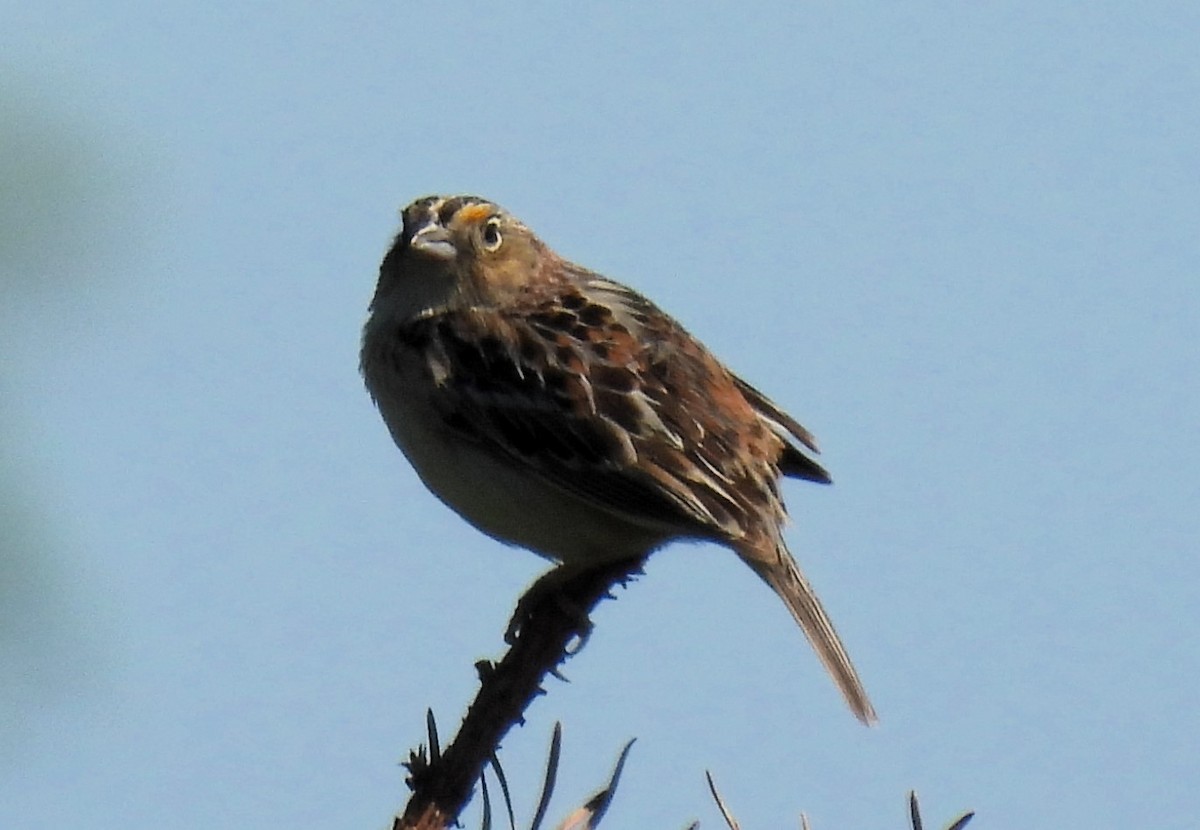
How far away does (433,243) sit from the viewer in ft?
19.8

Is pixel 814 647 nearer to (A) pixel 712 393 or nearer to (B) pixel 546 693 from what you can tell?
(A) pixel 712 393

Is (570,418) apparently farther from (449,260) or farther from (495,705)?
(495,705)

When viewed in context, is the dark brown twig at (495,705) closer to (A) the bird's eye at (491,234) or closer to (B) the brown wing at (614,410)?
(B) the brown wing at (614,410)

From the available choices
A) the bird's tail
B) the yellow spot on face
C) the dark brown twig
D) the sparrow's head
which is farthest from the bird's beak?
the dark brown twig

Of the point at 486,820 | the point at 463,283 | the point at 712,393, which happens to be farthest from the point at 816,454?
the point at 486,820

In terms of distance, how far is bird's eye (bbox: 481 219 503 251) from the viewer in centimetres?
624

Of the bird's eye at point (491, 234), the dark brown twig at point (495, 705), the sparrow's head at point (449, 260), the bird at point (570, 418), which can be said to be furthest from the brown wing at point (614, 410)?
the dark brown twig at point (495, 705)

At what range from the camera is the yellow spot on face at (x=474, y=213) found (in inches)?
245

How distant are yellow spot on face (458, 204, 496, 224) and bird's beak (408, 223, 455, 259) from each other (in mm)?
127

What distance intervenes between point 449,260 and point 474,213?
9.9 inches

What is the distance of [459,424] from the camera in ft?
18.1

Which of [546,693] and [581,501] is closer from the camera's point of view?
[546,693]

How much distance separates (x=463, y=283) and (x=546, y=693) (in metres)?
3.03

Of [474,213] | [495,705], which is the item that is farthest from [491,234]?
[495,705]
